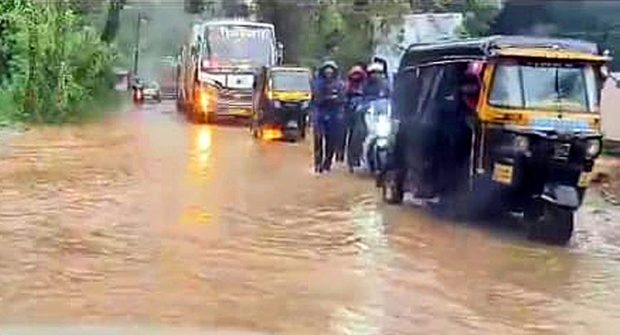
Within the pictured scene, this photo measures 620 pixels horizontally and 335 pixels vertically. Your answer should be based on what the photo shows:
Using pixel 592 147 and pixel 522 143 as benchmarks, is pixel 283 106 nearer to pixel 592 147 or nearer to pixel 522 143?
pixel 522 143

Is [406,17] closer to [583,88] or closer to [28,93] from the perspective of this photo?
[28,93]

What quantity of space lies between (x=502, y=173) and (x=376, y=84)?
7.15m

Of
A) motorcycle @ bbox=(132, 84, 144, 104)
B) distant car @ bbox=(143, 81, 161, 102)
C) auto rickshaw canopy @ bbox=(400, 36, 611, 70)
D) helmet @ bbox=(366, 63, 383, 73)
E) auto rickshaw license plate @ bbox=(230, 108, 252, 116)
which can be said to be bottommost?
distant car @ bbox=(143, 81, 161, 102)

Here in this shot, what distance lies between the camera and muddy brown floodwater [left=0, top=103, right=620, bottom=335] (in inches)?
373

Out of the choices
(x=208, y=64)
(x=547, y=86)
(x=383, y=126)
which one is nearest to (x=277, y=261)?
(x=547, y=86)

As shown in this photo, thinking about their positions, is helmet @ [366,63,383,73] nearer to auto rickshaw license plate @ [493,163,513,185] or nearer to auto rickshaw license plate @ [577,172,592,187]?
auto rickshaw license plate @ [493,163,513,185]

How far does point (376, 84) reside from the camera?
20406 mm

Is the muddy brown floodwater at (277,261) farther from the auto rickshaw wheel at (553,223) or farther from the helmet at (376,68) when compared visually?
the helmet at (376,68)

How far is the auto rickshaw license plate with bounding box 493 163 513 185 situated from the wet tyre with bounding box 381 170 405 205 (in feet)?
10.0

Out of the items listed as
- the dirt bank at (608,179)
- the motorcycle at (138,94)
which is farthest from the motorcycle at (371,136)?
the motorcycle at (138,94)

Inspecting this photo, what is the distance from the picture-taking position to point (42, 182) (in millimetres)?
18641

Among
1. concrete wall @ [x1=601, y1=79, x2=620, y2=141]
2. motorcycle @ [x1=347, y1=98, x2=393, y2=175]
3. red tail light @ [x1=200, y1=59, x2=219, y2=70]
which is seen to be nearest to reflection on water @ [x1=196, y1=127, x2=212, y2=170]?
red tail light @ [x1=200, y1=59, x2=219, y2=70]

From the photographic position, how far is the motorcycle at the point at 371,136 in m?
18.3

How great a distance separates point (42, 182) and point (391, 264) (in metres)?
8.14
